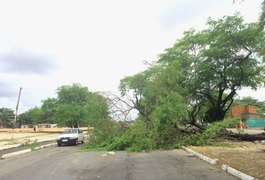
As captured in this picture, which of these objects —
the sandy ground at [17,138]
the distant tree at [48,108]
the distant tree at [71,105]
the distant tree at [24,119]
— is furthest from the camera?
the distant tree at [24,119]

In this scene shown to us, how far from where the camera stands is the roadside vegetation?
26797 millimetres

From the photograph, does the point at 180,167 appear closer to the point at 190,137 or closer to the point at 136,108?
the point at 190,137

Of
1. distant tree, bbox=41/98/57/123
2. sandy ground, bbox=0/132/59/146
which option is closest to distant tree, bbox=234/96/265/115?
distant tree, bbox=41/98/57/123

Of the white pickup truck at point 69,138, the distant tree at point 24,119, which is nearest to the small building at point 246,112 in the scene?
the white pickup truck at point 69,138

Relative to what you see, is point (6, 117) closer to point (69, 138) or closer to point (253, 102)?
point (253, 102)

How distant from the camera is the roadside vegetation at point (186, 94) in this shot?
87.9ft

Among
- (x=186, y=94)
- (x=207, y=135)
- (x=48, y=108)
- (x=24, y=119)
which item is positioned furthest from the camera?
(x=24, y=119)

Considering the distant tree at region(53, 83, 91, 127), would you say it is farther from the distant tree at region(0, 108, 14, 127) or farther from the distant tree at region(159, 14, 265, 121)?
the distant tree at region(0, 108, 14, 127)

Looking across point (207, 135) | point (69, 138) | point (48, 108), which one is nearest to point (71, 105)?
point (48, 108)

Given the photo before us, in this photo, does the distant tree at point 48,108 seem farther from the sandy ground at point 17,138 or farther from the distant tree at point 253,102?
the distant tree at point 253,102

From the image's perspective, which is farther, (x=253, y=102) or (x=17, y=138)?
(x=253, y=102)

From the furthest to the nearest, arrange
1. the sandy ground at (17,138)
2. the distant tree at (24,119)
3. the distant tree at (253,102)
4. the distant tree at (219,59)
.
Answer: the distant tree at (24,119)
the distant tree at (253,102)
the sandy ground at (17,138)
the distant tree at (219,59)

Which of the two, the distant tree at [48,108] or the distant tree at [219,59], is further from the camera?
the distant tree at [48,108]

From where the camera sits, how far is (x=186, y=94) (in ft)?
109
